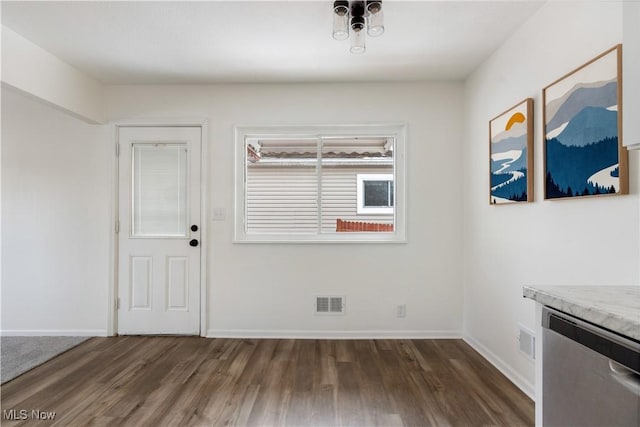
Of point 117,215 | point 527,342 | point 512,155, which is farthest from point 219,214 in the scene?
point 527,342

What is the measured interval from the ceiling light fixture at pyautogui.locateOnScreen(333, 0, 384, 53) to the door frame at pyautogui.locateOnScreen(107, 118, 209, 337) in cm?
176

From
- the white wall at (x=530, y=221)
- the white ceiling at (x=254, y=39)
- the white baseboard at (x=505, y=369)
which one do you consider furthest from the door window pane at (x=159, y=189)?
the white baseboard at (x=505, y=369)

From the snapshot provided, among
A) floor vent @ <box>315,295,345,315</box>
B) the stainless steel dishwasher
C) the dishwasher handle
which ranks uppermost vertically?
the dishwasher handle

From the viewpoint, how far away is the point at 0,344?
9.69 feet

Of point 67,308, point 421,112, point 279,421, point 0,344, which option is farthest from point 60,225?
point 421,112

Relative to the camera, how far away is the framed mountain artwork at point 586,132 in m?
1.43

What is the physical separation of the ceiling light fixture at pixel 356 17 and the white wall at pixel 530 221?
3.28 feet

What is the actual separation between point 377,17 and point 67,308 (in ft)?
12.0

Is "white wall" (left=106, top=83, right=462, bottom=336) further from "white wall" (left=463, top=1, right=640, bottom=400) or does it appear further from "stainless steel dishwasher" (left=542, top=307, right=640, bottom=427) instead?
"stainless steel dishwasher" (left=542, top=307, right=640, bottom=427)

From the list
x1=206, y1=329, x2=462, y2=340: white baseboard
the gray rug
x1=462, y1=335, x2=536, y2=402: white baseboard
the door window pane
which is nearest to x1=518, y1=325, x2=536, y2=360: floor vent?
x1=462, y1=335, x2=536, y2=402: white baseboard

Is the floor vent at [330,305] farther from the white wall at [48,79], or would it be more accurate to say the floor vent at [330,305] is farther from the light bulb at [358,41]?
the white wall at [48,79]

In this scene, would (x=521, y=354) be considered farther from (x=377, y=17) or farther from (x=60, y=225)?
(x=60, y=225)

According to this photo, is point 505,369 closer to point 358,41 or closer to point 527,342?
point 527,342

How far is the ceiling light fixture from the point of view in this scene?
1.90 meters
